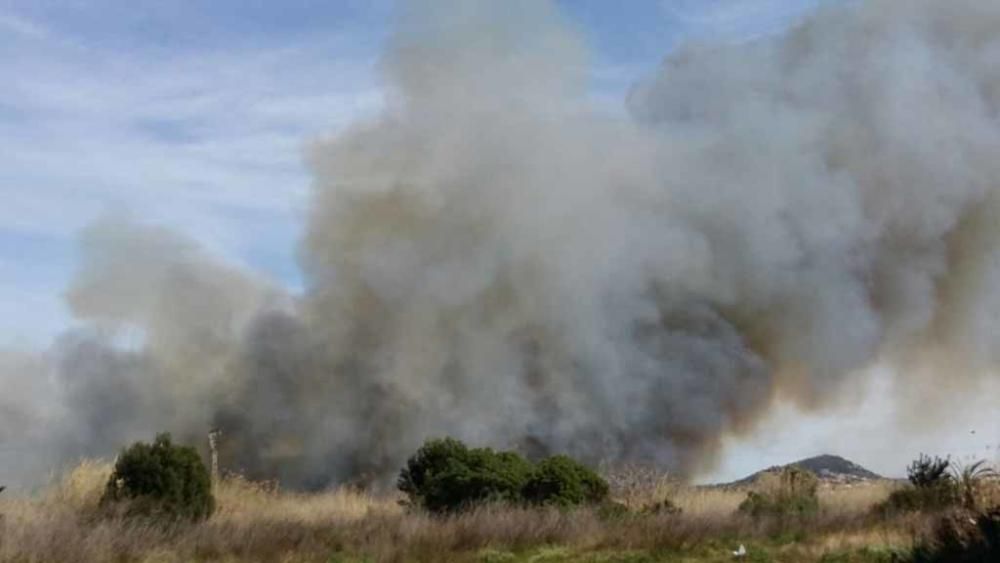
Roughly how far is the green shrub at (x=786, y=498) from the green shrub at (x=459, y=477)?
3385mm

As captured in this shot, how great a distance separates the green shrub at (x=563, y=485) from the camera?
18.8m

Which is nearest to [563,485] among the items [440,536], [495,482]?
[495,482]

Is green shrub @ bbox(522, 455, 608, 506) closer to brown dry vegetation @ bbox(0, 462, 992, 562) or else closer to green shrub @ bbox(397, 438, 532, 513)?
green shrub @ bbox(397, 438, 532, 513)

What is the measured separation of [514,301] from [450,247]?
2021 millimetres

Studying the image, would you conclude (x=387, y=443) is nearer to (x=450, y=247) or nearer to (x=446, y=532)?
(x=450, y=247)

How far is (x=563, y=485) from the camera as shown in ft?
62.0

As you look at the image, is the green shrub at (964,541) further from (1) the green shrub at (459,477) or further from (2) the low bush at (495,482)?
(1) the green shrub at (459,477)

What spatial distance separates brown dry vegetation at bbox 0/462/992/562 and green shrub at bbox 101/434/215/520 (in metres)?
0.35

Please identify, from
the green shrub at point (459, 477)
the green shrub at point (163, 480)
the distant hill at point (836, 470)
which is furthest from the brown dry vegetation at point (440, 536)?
the distant hill at point (836, 470)

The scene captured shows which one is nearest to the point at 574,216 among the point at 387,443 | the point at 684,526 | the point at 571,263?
the point at 571,263

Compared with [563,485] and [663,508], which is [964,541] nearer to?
[663,508]

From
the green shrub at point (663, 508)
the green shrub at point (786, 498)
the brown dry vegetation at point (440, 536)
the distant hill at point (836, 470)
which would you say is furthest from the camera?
the distant hill at point (836, 470)

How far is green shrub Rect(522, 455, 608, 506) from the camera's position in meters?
18.8

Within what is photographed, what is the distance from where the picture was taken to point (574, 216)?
31547 mm
